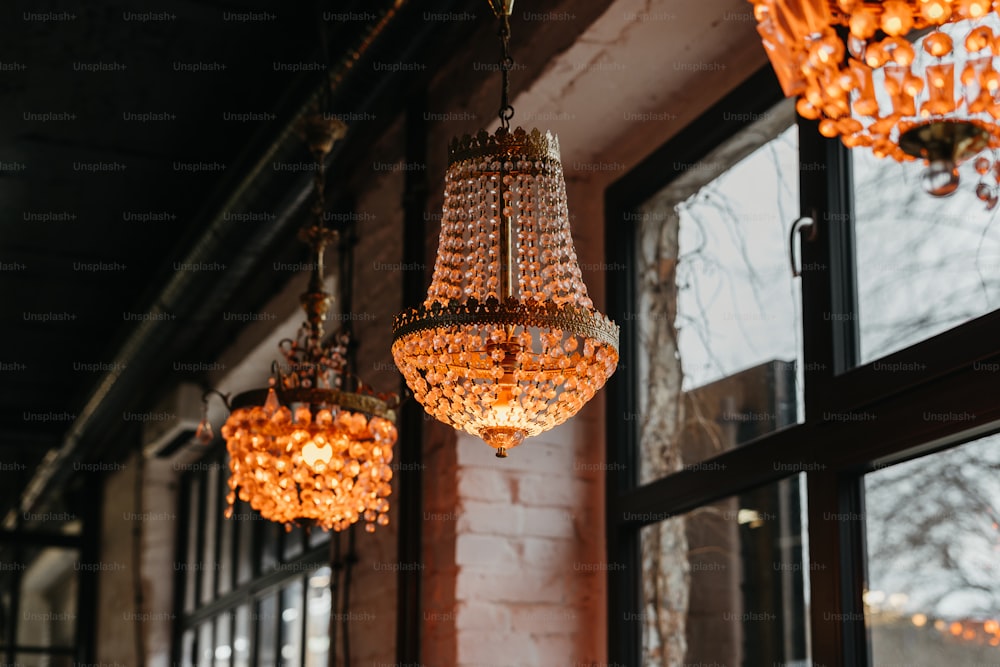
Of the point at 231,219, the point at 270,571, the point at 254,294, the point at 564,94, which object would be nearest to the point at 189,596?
the point at 270,571

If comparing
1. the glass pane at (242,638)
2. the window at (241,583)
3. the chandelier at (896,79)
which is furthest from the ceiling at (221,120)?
the chandelier at (896,79)

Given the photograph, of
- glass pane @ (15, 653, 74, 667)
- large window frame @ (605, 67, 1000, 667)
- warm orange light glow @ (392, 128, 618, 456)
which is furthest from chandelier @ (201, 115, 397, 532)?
glass pane @ (15, 653, 74, 667)

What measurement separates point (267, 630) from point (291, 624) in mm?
383

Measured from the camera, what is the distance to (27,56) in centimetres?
462

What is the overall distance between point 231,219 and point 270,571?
1.92m

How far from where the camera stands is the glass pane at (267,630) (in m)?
5.97

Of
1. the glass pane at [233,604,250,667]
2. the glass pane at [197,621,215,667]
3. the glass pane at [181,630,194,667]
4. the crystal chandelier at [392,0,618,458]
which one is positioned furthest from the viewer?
the glass pane at [181,630,194,667]

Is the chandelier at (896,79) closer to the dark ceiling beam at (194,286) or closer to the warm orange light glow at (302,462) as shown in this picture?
the warm orange light glow at (302,462)

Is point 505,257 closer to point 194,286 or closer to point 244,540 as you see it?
point 194,286

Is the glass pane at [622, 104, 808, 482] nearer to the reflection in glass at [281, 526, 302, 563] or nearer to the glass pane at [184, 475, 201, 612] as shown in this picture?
the reflection in glass at [281, 526, 302, 563]

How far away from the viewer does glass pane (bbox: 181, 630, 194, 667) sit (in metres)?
7.38

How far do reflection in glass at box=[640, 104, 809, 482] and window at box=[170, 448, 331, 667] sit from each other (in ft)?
6.03

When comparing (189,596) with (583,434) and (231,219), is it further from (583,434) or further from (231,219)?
(583,434)

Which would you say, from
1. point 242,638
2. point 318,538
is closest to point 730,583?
point 318,538
